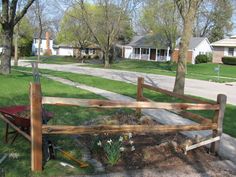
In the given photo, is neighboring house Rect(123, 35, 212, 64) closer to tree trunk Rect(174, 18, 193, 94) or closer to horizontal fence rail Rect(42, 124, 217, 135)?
tree trunk Rect(174, 18, 193, 94)

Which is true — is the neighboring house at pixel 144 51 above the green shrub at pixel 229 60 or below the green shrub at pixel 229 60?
above

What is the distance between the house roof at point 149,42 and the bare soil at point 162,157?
160 feet

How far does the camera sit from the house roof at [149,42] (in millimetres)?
56000

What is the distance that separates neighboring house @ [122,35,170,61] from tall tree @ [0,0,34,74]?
4368 cm

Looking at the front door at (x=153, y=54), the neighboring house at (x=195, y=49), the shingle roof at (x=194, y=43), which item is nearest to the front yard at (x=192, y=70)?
the neighboring house at (x=195, y=49)

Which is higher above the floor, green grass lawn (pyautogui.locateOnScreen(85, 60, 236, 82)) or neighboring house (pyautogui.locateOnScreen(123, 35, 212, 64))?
neighboring house (pyautogui.locateOnScreen(123, 35, 212, 64))

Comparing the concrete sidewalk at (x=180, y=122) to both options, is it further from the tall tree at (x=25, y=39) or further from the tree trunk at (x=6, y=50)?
the tall tree at (x=25, y=39)

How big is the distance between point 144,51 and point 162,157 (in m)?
63.1

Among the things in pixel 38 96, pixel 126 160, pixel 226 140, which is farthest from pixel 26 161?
pixel 226 140

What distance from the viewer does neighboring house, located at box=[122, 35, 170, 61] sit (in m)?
64.6

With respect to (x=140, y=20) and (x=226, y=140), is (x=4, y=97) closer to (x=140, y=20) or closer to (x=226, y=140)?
(x=226, y=140)

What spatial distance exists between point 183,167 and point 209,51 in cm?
5887

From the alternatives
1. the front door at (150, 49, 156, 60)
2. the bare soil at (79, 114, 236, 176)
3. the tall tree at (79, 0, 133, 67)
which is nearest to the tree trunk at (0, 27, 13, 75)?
the bare soil at (79, 114, 236, 176)

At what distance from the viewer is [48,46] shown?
9075cm
